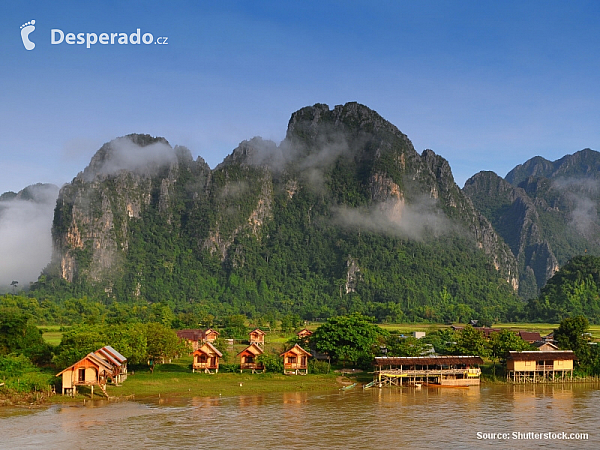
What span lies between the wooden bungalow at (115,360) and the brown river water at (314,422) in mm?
3461

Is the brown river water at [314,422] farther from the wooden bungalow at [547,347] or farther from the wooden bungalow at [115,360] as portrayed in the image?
the wooden bungalow at [547,347]

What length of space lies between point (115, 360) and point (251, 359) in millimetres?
11124

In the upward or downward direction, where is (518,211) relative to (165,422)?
upward

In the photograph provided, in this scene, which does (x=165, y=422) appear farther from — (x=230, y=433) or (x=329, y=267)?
(x=329, y=267)

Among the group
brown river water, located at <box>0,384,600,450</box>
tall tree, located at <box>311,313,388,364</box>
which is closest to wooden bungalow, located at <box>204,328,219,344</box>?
tall tree, located at <box>311,313,388,364</box>

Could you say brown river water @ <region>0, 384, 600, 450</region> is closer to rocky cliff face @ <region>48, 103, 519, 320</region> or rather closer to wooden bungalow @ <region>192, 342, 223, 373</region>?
wooden bungalow @ <region>192, 342, 223, 373</region>

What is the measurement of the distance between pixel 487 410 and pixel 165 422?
1743 centimetres

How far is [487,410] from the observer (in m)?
37.3

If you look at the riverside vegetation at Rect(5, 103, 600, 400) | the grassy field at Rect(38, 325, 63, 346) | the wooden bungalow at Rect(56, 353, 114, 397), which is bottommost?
the grassy field at Rect(38, 325, 63, 346)

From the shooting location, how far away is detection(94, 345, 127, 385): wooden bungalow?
41344 millimetres

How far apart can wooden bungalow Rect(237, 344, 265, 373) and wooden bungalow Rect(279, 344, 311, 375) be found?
5.67 feet

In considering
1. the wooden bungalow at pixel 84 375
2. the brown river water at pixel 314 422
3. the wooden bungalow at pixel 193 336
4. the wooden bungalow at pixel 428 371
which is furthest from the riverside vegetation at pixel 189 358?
the wooden bungalow at pixel 193 336

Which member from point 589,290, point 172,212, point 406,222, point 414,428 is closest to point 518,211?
point 406,222

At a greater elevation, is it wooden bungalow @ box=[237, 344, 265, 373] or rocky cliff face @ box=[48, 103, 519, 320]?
rocky cliff face @ box=[48, 103, 519, 320]
